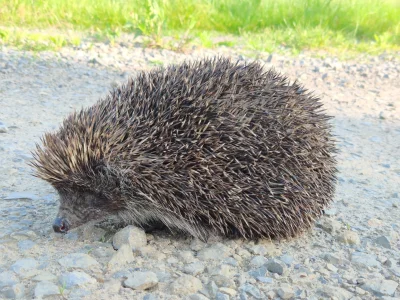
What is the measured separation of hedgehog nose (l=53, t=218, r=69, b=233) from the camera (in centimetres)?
337

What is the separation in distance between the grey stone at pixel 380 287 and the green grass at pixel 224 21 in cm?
621

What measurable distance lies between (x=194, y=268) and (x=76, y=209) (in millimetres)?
823

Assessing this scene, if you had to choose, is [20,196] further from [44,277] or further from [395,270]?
[395,270]

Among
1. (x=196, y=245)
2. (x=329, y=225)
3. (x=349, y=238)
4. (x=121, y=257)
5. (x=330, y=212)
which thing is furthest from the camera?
(x=330, y=212)

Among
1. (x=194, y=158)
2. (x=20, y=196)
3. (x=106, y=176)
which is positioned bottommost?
(x=20, y=196)

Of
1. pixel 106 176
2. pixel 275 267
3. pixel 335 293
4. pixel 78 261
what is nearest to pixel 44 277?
pixel 78 261

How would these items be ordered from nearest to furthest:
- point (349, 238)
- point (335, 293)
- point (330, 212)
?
point (335, 293)
point (349, 238)
point (330, 212)

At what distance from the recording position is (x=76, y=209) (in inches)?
135

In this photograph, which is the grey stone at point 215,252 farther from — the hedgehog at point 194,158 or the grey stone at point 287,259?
the grey stone at point 287,259

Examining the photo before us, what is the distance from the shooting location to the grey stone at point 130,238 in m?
3.38

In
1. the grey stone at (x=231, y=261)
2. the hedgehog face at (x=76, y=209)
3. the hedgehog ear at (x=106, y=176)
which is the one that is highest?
the hedgehog ear at (x=106, y=176)

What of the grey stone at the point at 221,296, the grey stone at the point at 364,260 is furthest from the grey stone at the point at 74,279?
the grey stone at the point at 364,260

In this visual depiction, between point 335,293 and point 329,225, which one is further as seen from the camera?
point 329,225

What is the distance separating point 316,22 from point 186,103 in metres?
8.51
